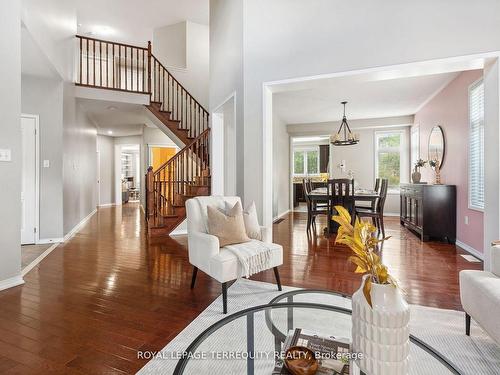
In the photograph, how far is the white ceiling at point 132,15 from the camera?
241 inches

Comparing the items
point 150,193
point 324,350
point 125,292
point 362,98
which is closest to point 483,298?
point 324,350

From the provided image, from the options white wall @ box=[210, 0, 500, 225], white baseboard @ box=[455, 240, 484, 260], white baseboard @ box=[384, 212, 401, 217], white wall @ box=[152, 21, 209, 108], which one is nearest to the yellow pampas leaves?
white wall @ box=[210, 0, 500, 225]

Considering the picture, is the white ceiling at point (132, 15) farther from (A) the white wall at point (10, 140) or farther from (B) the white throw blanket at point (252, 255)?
(B) the white throw blanket at point (252, 255)

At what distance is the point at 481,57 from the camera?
2740mm

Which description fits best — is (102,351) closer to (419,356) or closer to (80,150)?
(419,356)

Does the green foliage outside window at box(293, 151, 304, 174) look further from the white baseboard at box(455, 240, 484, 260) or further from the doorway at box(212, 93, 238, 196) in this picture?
the white baseboard at box(455, 240, 484, 260)

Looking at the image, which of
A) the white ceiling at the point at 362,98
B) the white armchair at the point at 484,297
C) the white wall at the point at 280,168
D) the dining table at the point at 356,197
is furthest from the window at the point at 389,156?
the white armchair at the point at 484,297

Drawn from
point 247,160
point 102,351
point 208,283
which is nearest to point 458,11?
point 247,160

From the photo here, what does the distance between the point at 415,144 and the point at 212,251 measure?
263 inches

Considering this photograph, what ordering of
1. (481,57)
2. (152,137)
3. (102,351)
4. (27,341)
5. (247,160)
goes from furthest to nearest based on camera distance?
(152,137), (247,160), (481,57), (27,341), (102,351)

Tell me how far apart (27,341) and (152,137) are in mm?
7681

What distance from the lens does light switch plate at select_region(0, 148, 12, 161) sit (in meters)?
2.68

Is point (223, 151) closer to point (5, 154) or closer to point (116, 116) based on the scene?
point (5, 154)

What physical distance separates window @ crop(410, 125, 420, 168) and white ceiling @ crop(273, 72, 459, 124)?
1.58ft
